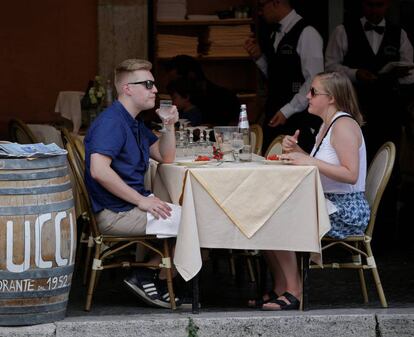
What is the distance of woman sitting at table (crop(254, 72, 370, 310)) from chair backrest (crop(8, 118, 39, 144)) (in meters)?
2.45

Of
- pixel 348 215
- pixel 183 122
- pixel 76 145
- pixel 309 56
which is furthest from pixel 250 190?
pixel 309 56

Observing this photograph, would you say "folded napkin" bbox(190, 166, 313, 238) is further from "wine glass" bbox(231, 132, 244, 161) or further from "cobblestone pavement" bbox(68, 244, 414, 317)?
"cobblestone pavement" bbox(68, 244, 414, 317)

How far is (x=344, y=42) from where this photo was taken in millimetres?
9977

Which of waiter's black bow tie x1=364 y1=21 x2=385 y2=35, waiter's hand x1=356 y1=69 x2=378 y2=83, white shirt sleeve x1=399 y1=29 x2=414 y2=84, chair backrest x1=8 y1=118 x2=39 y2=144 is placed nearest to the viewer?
chair backrest x1=8 y1=118 x2=39 y2=144

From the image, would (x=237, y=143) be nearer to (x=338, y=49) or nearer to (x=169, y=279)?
(x=169, y=279)

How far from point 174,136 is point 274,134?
7.21ft

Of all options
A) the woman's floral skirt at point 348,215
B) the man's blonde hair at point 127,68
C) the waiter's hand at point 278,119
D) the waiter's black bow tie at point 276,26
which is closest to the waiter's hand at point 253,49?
the waiter's black bow tie at point 276,26

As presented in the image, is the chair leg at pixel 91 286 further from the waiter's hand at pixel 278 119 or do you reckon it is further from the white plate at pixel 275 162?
the waiter's hand at pixel 278 119

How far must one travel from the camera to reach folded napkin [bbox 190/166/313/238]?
22.1 ft

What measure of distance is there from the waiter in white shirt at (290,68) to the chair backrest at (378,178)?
1.83 m

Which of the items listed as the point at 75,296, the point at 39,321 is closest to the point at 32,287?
the point at 39,321

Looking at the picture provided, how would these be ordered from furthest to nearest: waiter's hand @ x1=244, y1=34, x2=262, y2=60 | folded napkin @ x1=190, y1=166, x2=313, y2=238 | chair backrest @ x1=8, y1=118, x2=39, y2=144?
waiter's hand @ x1=244, y1=34, x2=262, y2=60
chair backrest @ x1=8, y1=118, x2=39, y2=144
folded napkin @ x1=190, y1=166, x2=313, y2=238

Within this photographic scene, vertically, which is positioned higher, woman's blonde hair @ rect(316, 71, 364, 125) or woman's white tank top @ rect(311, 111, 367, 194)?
woman's blonde hair @ rect(316, 71, 364, 125)

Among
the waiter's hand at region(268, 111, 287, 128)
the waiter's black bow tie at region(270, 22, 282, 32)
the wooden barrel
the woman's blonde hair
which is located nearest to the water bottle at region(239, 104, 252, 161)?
the woman's blonde hair
